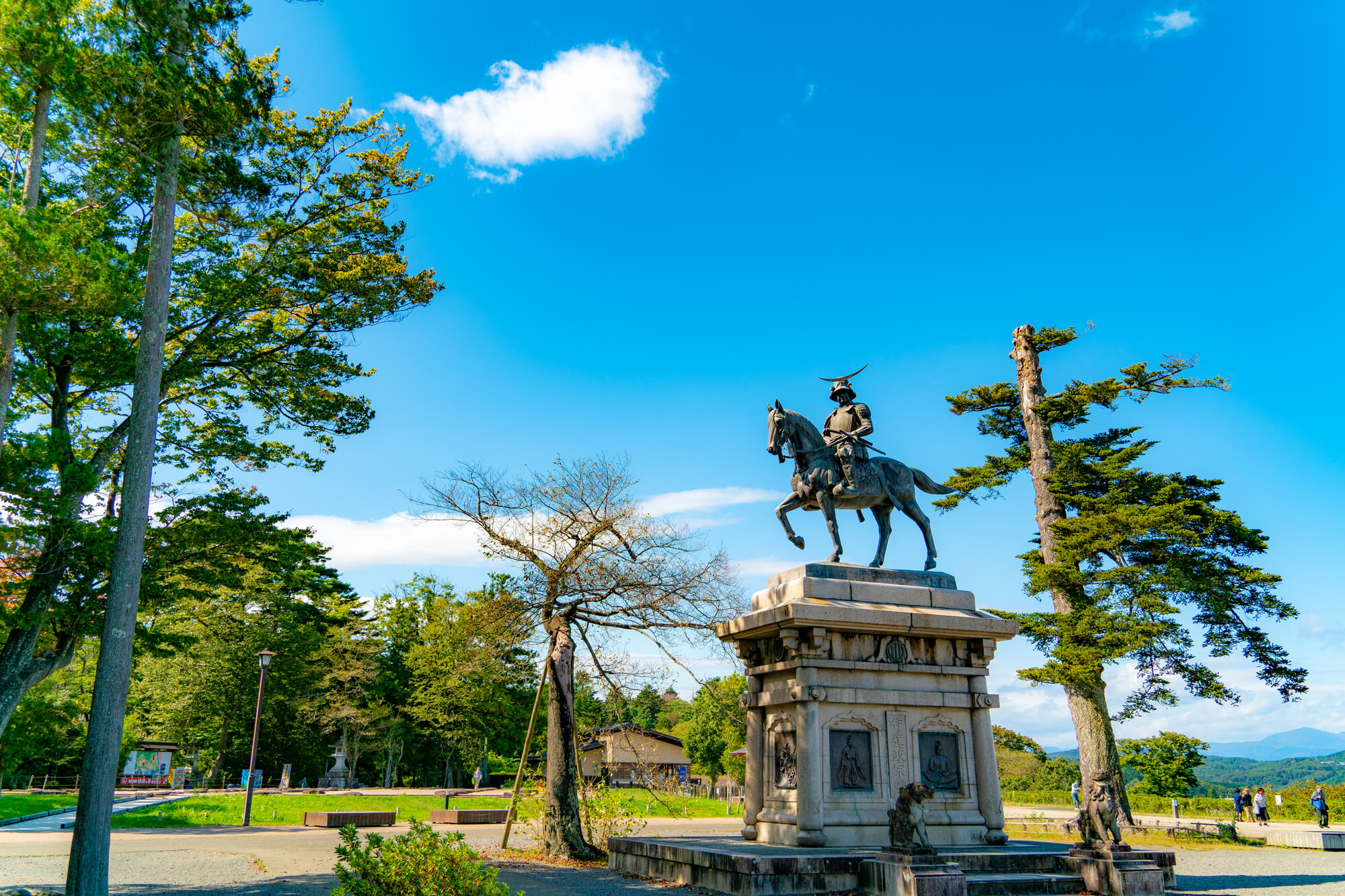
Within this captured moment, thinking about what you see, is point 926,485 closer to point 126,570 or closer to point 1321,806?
point 126,570

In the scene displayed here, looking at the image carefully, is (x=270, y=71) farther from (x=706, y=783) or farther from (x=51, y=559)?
(x=706, y=783)

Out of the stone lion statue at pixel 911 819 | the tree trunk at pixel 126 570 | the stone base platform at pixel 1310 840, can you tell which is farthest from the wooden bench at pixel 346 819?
the stone base platform at pixel 1310 840

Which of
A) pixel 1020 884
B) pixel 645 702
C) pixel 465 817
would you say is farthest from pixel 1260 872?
pixel 465 817

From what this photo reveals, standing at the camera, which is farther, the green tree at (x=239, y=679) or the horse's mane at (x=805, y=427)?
the green tree at (x=239, y=679)

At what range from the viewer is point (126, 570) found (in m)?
10.2

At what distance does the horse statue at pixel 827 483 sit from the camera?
12578 mm

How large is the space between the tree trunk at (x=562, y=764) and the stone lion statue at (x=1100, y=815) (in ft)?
28.2

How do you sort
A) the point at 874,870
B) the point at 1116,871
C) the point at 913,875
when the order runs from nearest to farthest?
the point at 913,875 → the point at 874,870 → the point at 1116,871

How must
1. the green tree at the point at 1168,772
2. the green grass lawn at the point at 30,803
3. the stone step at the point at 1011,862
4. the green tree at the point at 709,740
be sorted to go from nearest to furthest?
the stone step at the point at 1011,862, the green grass lawn at the point at 30,803, the green tree at the point at 1168,772, the green tree at the point at 709,740

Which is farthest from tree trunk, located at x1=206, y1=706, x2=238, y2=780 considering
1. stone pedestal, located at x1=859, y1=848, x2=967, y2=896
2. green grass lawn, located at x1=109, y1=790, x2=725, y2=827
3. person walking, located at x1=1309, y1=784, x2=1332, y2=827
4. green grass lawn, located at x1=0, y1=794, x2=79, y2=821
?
person walking, located at x1=1309, y1=784, x2=1332, y2=827

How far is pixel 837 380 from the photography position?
525 inches

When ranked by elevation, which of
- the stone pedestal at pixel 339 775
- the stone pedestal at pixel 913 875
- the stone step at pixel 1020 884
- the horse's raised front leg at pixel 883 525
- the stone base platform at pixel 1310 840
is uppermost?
the horse's raised front leg at pixel 883 525

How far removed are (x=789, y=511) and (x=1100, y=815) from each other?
5.66m

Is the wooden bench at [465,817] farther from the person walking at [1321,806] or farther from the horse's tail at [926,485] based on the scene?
the person walking at [1321,806]
